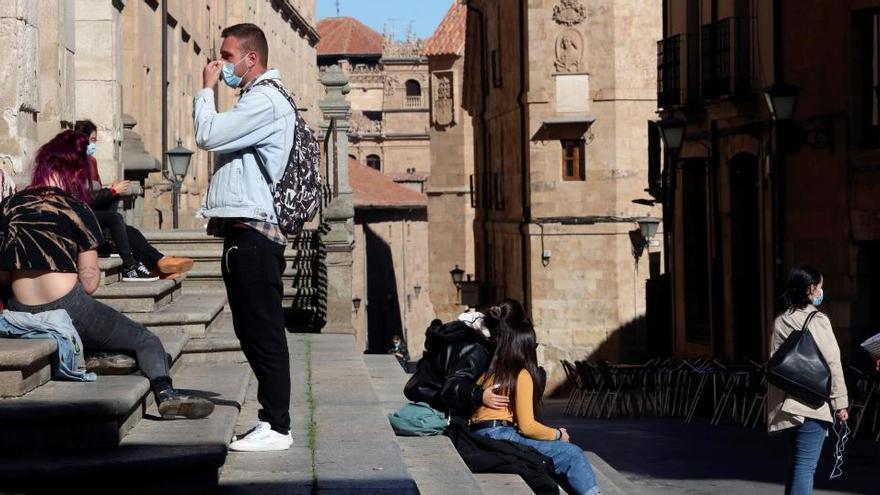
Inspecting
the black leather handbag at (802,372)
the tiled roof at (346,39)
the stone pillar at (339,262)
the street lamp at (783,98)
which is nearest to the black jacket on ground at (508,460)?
the black leather handbag at (802,372)

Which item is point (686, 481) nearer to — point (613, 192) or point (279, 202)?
point (279, 202)

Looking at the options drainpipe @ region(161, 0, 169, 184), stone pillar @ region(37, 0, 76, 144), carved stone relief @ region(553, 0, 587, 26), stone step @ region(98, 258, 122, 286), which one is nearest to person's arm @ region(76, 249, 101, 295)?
stone step @ region(98, 258, 122, 286)

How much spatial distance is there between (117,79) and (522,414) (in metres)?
7.99

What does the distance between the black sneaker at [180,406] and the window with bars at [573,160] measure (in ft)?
91.2

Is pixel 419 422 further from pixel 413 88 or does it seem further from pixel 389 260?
pixel 413 88

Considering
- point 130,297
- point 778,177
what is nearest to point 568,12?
point 778,177

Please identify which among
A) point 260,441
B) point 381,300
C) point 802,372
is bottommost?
point 381,300

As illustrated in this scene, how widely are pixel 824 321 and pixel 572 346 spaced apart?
971 inches

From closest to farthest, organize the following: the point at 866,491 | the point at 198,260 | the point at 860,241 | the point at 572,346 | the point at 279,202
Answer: the point at 279,202, the point at 866,491, the point at 198,260, the point at 860,241, the point at 572,346

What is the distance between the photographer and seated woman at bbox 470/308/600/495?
9.07m

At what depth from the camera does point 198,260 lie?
51.4ft

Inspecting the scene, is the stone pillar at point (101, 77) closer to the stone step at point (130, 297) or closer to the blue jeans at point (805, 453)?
the stone step at point (130, 297)

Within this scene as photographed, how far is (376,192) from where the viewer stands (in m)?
69.2

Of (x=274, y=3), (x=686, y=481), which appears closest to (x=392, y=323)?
(x=274, y=3)
